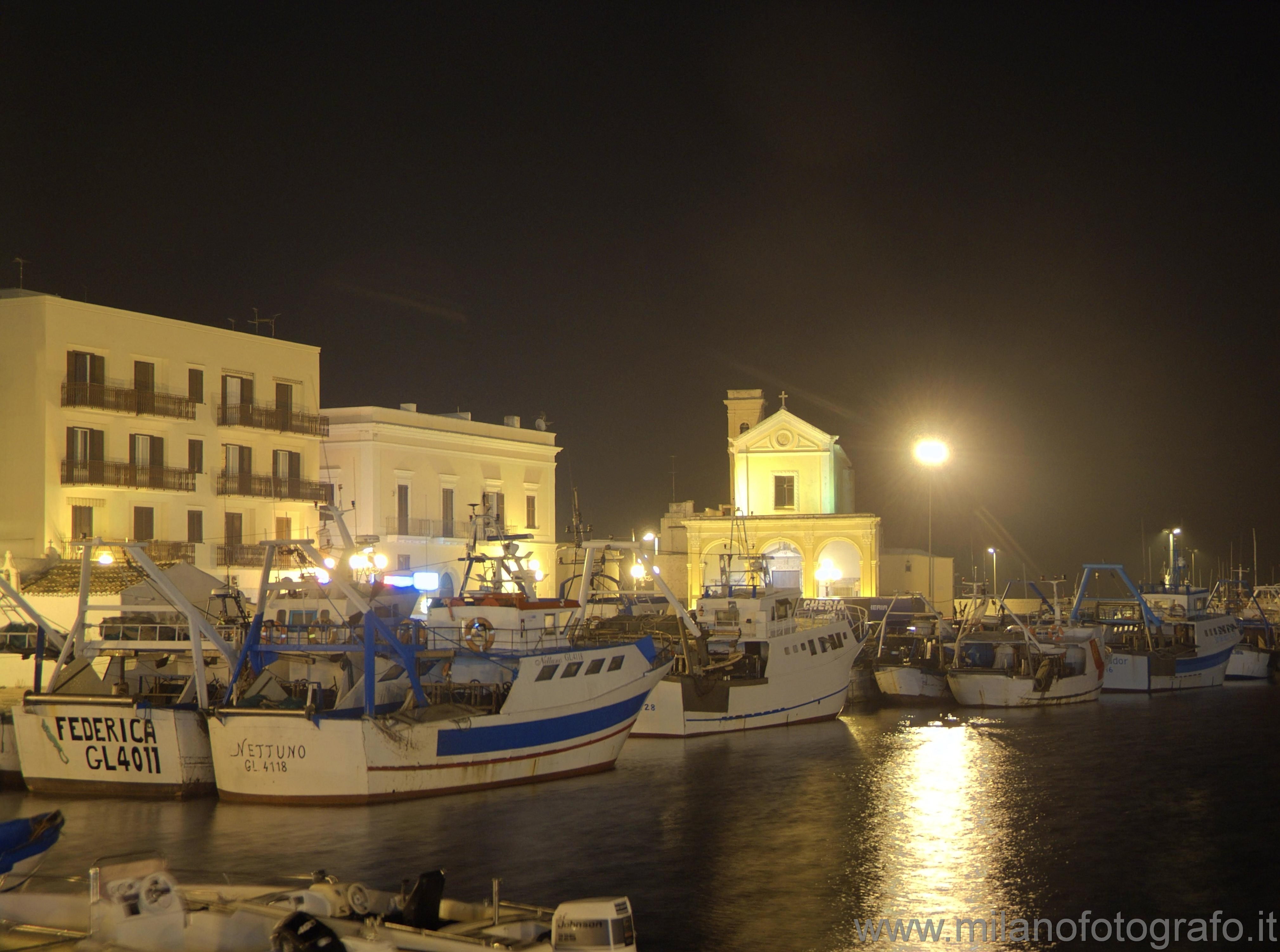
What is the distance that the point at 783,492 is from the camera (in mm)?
68312

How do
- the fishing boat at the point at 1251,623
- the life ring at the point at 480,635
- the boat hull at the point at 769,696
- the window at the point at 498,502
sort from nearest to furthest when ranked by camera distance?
the life ring at the point at 480,635 → the boat hull at the point at 769,696 → the fishing boat at the point at 1251,623 → the window at the point at 498,502

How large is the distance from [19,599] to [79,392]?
676 inches

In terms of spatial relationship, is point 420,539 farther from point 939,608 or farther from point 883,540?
point 883,540

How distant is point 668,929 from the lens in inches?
623

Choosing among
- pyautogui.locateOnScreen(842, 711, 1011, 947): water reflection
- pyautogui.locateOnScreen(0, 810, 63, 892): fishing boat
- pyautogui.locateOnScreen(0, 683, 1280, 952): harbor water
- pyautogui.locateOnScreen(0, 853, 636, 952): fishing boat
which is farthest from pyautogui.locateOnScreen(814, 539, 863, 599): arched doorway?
pyautogui.locateOnScreen(0, 853, 636, 952): fishing boat

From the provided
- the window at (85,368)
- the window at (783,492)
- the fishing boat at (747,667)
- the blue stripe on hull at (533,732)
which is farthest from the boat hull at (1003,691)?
the window at (85,368)

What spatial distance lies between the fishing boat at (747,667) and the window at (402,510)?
16652mm

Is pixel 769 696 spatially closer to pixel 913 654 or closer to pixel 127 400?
pixel 913 654

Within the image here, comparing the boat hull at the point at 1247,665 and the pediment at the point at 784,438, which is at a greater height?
the pediment at the point at 784,438

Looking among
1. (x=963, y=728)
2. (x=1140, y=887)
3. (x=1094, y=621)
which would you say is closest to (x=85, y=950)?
(x=1140, y=887)

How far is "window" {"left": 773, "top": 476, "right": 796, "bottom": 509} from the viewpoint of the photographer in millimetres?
68188

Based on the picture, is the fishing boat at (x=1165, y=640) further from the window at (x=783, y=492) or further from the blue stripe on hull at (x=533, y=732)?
the blue stripe on hull at (x=533, y=732)

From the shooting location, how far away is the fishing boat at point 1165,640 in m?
47.5

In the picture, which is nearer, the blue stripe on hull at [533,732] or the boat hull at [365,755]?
the boat hull at [365,755]
